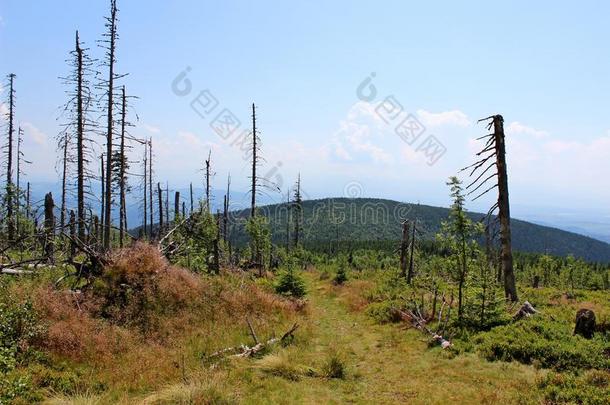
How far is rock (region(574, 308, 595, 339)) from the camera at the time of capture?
1280 cm

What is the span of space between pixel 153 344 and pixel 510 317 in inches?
485

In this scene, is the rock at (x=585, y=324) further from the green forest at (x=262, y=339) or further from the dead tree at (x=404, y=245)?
the dead tree at (x=404, y=245)

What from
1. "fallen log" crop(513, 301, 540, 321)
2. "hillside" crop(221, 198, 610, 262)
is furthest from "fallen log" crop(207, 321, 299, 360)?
"hillside" crop(221, 198, 610, 262)

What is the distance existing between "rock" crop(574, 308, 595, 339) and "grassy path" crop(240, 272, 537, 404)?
3464 millimetres

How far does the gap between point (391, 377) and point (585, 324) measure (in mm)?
6925

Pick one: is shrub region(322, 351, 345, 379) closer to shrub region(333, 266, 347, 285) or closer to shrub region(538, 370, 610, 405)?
shrub region(538, 370, 610, 405)

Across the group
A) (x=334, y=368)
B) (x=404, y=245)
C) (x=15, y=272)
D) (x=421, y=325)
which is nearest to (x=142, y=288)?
(x=15, y=272)

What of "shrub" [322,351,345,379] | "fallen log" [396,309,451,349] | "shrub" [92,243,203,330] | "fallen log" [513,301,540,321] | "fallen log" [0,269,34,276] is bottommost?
"fallen log" [396,309,451,349]

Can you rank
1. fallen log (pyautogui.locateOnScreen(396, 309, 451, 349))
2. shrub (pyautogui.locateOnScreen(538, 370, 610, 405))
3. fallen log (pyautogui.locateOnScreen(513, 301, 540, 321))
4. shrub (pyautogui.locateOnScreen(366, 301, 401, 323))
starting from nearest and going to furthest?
shrub (pyautogui.locateOnScreen(538, 370, 610, 405)), fallen log (pyautogui.locateOnScreen(396, 309, 451, 349)), fallen log (pyautogui.locateOnScreen(513, 301, 540, 321)), shrub (pyautogui.locateOnScreen(366, 301, 401, 323))

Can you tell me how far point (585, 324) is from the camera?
12.9 m

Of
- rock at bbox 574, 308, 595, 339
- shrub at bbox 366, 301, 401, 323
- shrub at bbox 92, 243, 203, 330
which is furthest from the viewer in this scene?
A: shrub at bbox 366, 301, 401, 323

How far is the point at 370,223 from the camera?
570 feet

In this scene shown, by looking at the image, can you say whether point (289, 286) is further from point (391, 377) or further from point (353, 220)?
point (353, 220)

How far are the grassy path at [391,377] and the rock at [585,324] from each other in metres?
3.46
